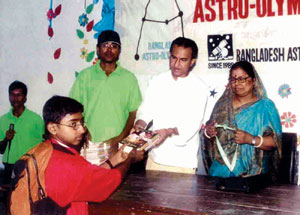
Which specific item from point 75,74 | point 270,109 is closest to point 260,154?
point 270,109

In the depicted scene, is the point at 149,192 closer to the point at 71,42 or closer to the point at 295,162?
the point at 295,162

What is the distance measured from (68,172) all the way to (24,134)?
127 inches

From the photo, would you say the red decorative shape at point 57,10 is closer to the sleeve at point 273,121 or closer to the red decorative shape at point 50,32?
the red decorative shape at point 50,32

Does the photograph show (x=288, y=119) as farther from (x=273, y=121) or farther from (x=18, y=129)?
(x=18, y=129)

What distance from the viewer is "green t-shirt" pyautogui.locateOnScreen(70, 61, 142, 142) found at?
181 inches

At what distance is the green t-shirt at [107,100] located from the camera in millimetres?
4594

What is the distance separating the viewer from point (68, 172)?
96.0 inches

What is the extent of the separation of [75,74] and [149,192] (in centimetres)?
260

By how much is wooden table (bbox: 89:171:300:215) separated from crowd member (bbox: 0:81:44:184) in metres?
2.47

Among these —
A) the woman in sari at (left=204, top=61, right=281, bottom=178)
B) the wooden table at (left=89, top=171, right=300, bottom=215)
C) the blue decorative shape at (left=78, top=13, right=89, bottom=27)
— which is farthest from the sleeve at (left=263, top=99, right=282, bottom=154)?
the blue decorative shape at (left=78, top=13, right=89, bottom=27)

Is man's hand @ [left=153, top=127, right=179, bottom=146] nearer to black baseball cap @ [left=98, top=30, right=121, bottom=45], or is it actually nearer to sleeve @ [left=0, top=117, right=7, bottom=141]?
black baseball cap @ [left=98, top=30, right=121, bottom=45]

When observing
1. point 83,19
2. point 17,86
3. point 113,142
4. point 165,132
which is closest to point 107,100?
point 113,142

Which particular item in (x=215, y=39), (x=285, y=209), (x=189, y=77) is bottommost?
(x=285, y=209)

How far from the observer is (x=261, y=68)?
418cm
